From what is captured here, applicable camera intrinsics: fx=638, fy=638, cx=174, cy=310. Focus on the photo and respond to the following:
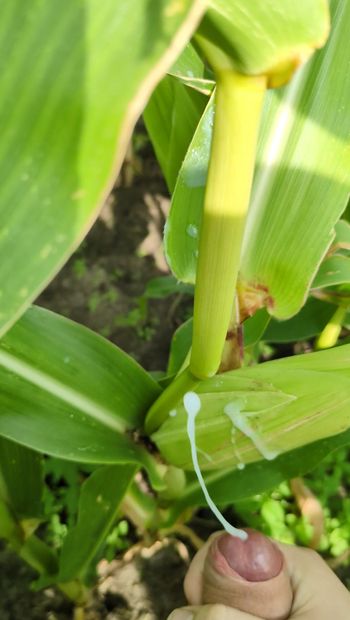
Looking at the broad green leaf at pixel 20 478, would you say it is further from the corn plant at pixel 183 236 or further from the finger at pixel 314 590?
the finger at pixel 314 590

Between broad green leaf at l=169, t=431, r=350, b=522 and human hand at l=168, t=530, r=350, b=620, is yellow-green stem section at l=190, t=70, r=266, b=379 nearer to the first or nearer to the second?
human hand at l=168, t=530, r=350, b=620

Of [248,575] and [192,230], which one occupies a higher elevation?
[192,230]

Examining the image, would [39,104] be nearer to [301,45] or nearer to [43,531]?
[301,45]

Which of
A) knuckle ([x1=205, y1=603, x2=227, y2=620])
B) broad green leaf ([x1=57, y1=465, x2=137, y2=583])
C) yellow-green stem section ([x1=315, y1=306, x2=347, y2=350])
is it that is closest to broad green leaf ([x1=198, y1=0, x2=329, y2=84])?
knuckle ([x1=205, y1=603, x2=227, y2=620])

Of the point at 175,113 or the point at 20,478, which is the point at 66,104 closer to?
the point at 175,113

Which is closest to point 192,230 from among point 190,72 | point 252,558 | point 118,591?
point 190,72

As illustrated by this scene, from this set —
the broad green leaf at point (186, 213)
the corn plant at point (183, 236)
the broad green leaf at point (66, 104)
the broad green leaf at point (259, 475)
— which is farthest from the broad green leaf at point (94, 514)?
the broad green leaf at point (66, 104)

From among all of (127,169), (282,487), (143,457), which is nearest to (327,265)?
(143,457)
